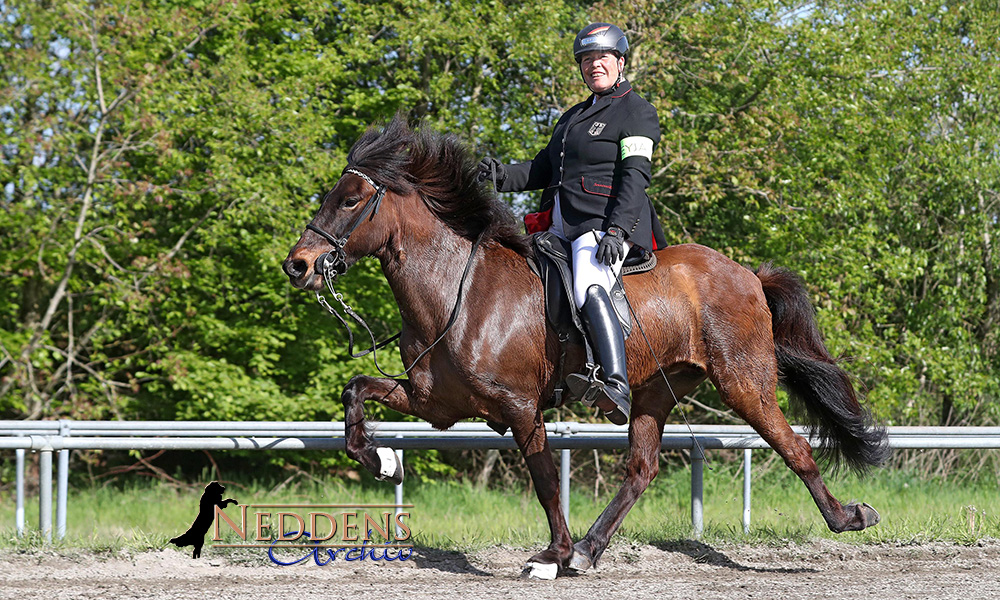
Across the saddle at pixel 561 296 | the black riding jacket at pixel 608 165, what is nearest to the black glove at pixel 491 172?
the black riding jacket at pixel 608 165

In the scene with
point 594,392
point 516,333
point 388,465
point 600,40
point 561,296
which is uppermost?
point 600,40

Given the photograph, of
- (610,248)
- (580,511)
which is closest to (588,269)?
(610,248)

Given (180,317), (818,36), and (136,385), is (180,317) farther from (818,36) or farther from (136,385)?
(818,36)

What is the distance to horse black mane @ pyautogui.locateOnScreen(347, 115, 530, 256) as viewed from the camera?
5398 mm

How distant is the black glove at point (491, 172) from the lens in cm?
564

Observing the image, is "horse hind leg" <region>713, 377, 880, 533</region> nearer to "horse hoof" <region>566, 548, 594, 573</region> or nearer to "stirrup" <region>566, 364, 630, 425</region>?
"stirrup" <region>566, 364, 630, 425</region>

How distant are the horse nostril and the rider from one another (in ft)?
4.08

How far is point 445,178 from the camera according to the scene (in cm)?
553

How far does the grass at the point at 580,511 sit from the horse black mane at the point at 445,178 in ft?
6.37

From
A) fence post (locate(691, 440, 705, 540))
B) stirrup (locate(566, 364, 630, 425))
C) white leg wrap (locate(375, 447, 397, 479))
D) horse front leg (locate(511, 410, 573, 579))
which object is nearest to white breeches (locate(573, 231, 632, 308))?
stirrup (locate(566, 364, 630, 425))

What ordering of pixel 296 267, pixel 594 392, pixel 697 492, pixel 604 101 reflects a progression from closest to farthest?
pixel 296 267
pixel 594 392
pixel 604 101
pixel 697 492

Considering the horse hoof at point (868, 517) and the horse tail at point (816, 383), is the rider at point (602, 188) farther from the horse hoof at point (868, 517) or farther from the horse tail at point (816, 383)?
the horse hoof at point (868, 517)

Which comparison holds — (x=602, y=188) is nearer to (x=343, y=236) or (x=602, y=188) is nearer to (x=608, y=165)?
(x=608, y=165)

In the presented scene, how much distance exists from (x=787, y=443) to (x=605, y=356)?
4.53ft
